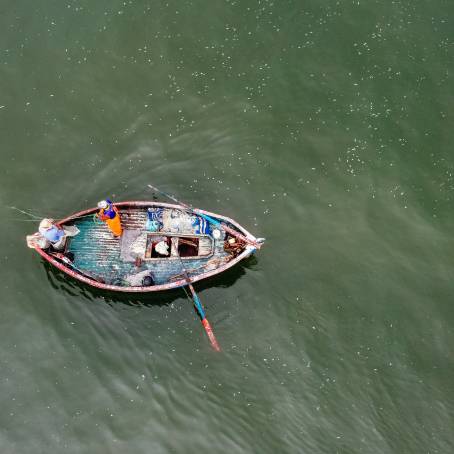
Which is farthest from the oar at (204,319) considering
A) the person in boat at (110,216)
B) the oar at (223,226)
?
the person in boat at (110,216)

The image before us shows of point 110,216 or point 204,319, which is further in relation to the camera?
point 204,319

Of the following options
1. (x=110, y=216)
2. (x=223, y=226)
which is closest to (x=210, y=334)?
(x=223, y=226)

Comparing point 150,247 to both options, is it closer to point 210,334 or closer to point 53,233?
point 53,233

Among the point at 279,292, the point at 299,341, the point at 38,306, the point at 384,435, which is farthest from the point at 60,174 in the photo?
the point at 384,435

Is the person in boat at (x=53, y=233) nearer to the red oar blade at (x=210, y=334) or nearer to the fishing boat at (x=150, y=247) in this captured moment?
the fishing boat at (x=150, y=247)

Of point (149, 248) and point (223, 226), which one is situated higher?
point (223, 226)

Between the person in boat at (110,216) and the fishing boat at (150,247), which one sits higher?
the person in boat at (110,216)
